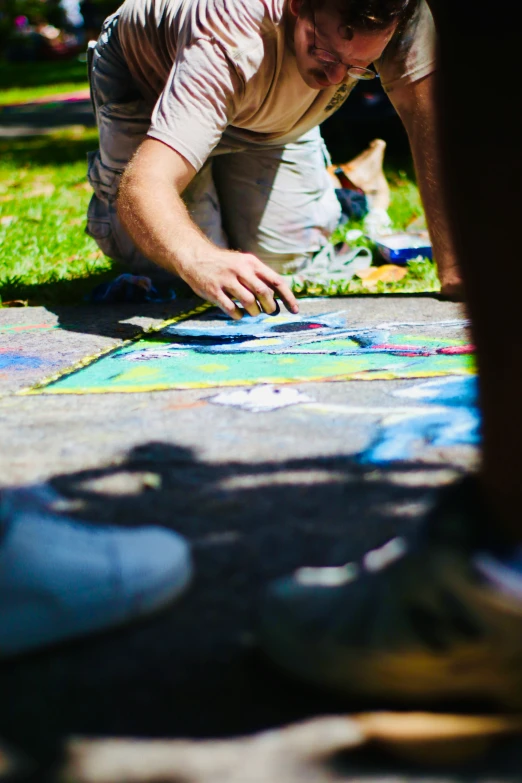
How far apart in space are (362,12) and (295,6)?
25 centimetres

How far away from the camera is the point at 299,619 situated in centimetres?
98

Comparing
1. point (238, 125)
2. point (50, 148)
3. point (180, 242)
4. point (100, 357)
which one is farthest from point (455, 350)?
point (50, 148)

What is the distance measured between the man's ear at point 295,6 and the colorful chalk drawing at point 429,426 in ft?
4.90

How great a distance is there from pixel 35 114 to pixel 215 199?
10380mm

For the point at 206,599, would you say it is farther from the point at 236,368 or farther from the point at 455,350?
the point at 455,350

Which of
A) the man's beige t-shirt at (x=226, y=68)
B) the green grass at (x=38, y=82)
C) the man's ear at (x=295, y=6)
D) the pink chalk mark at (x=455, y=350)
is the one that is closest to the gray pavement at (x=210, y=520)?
the pink chalk mark at (x=455, y=350)

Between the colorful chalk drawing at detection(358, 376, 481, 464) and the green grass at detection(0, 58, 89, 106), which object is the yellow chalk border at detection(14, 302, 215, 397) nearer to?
the colorful chalk drawing at detection(358, 376, 481, 464)

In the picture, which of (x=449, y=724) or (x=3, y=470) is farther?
(x=3, y=470)

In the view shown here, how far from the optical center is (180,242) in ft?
7.96

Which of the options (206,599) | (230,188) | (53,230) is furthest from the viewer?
(53,230)

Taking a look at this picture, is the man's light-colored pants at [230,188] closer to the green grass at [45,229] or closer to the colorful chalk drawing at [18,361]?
the green grass at [45,229]

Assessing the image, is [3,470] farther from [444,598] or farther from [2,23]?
[2,23]

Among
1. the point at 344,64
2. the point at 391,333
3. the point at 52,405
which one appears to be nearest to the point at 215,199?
the point at 344,64

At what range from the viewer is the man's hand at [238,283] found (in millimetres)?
2236
